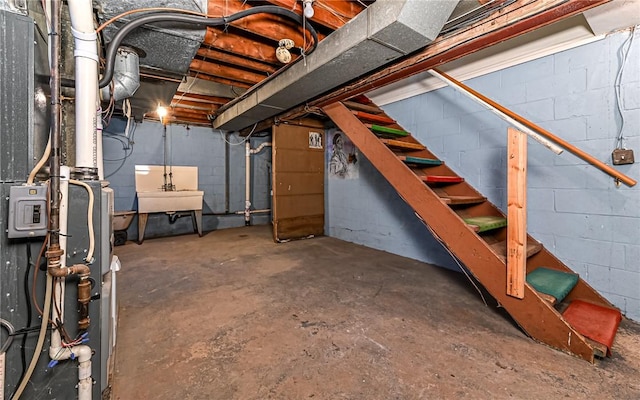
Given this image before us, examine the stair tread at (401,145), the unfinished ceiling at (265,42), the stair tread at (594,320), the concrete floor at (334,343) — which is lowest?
the concrete floor at (334,343)

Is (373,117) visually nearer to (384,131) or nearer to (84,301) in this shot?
(384,131)

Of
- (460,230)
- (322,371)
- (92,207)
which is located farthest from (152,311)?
(460,230)

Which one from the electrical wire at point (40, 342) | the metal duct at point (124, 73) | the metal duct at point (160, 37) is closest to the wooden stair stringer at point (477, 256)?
the metal duct at point (160, 37)

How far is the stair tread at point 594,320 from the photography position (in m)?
1.60

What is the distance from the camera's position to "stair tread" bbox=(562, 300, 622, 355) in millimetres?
1597

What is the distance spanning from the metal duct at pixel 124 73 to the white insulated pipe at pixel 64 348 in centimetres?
131

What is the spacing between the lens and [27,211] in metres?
0.97

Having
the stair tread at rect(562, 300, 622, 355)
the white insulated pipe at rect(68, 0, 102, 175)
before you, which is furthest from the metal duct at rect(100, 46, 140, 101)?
the stair tread at rect(562, 300, 622, 355)

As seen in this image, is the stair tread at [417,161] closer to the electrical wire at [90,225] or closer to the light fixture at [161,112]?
the electrical wire at [90,225]

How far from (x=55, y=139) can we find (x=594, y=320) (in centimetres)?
318

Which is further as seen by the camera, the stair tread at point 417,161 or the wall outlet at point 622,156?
the stair tread at point 417,161

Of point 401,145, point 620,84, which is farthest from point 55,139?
point 620,84

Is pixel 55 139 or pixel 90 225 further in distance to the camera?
pixel 90 225

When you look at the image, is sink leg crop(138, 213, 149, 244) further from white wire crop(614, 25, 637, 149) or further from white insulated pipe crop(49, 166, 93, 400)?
white wire crop(614, 25, 637, 149)
